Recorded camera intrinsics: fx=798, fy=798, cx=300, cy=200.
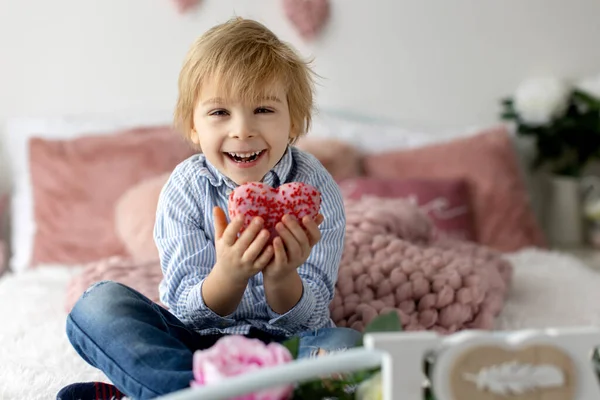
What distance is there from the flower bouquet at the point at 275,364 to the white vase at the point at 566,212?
2.06 meters

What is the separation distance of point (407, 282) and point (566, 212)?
1407 millimetres

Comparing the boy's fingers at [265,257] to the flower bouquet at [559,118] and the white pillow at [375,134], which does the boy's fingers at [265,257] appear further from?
the flower bouquet at [559,118]

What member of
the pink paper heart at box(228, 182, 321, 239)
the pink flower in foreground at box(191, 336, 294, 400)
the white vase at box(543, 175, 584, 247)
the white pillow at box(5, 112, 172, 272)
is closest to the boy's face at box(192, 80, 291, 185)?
the pink paper heart at box(228, 182, 321, 239)

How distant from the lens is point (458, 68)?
112 inches

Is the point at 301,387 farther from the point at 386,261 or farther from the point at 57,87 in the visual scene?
the point at 57,87

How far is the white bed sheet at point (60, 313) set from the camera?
4.68 feet

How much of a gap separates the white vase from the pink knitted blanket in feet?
3.34

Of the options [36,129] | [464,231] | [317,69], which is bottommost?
[464,231]

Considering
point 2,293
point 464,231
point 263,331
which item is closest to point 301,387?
point 263,331

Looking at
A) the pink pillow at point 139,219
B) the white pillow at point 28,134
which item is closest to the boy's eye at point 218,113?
the pink pillow at point 139,219

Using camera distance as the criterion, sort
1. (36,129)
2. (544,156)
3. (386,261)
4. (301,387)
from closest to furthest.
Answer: (301,387), (386,261), (36,129), (544,156)

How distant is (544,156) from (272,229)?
196cm

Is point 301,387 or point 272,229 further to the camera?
point 272,229

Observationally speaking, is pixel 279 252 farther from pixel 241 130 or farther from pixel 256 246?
pixel 241 130
